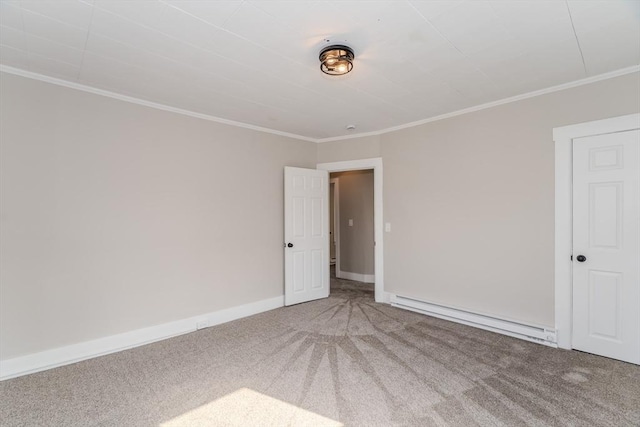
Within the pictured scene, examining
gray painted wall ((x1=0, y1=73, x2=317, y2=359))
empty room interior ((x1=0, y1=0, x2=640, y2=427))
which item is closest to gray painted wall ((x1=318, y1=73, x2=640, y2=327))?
empty room interior ((x1=0, y1=0, x2=640, y2=427))

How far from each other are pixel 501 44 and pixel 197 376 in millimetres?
3638

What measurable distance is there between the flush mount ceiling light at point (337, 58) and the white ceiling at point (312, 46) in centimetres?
6

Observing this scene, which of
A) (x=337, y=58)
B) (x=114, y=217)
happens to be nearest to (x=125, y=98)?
(x=114, y=217)

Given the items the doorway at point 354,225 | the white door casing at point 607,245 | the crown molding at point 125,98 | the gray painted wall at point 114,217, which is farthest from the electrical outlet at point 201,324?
the white door casing at point 607,245

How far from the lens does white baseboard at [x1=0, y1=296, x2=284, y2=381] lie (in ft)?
8.79

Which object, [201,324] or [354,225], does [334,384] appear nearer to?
[201,324]

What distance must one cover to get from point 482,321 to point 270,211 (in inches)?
123

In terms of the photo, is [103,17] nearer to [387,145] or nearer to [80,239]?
[80,239]

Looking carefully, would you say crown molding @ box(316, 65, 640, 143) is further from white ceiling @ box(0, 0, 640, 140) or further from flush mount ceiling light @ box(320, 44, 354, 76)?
flush mount ceiling light @ box(320, 44, 354, 76)

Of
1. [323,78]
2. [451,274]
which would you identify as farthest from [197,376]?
[451,274]

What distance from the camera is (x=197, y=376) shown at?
2672 mm

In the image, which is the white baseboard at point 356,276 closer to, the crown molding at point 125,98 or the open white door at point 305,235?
the open white door at point 305,235

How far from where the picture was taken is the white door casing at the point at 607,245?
→ 109 inches

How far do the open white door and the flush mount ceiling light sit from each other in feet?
7.86
